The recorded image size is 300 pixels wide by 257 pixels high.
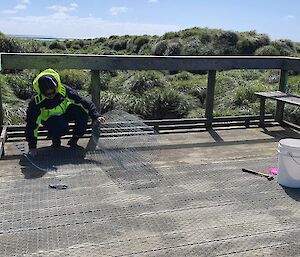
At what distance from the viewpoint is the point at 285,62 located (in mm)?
5676

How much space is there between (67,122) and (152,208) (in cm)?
182

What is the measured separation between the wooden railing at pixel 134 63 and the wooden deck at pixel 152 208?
3.24 ft

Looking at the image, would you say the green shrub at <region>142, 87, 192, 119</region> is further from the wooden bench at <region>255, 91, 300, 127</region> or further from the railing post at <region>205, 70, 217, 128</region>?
the railing post at <region>205, 70, 217, 128</region>

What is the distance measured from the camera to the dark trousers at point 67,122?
4.48m

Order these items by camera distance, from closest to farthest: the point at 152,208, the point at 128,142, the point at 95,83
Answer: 1. the point at 152,208
2. the point at 128,142
3. the point at 95,83

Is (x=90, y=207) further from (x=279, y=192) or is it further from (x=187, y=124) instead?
(x=187, y=124)

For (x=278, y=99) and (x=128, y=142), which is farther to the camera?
(x=278, y=99)

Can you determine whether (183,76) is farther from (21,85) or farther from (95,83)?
(95,83)

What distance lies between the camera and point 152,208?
3.17 meters

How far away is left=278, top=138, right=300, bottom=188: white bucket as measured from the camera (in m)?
3.59

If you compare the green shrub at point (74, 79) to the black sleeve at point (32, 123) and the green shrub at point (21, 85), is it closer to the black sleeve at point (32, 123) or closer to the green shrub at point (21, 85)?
the green shrub at point (21, 85)

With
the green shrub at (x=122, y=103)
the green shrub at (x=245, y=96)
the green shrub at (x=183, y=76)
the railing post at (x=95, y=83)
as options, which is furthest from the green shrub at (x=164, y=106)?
the green shrub at (x=183, y=76)

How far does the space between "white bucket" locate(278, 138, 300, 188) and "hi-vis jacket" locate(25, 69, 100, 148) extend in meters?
1.93

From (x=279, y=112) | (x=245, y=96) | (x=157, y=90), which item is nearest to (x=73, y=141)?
(x=279, y=112)
